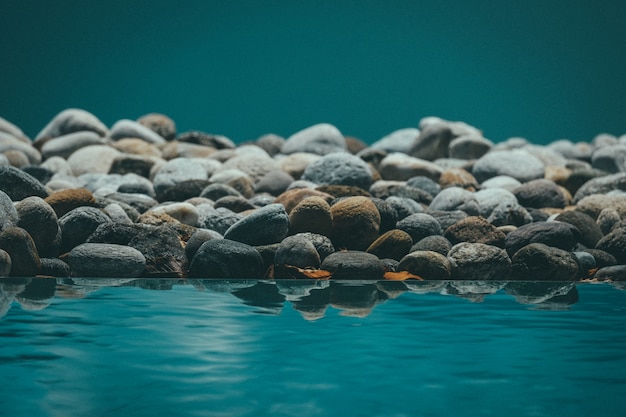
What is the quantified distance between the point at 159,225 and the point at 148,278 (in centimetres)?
104

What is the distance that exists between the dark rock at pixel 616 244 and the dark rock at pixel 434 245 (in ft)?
6.21

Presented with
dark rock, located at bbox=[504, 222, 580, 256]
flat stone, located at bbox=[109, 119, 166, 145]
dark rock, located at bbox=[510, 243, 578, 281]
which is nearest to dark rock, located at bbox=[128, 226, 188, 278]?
dark rock, located at bbox=[510, 243, 578, 281]

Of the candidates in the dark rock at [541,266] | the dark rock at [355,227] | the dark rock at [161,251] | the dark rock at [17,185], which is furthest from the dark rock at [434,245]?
the dark rock at [17,185]

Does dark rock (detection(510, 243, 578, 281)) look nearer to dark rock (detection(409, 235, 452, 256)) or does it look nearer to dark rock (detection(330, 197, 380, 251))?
dark rock (detection(409, 235, 452, 256))

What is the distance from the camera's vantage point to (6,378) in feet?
9.25

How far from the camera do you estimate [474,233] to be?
756 cm

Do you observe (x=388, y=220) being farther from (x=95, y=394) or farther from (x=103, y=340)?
(x=95, y=394)

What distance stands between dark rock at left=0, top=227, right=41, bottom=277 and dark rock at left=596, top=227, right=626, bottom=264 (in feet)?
19.9

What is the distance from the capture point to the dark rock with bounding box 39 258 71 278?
6.42 metres

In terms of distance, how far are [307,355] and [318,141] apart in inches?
461

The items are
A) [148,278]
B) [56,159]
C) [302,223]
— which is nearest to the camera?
[148,278]

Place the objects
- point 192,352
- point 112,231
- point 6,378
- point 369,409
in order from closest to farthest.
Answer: point 369,409 < point 6,378 < point 192,352 < point 112,231

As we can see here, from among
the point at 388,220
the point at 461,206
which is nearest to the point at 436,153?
the point at 461,206

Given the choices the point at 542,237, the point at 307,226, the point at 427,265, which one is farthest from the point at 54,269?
the point at 542,237
